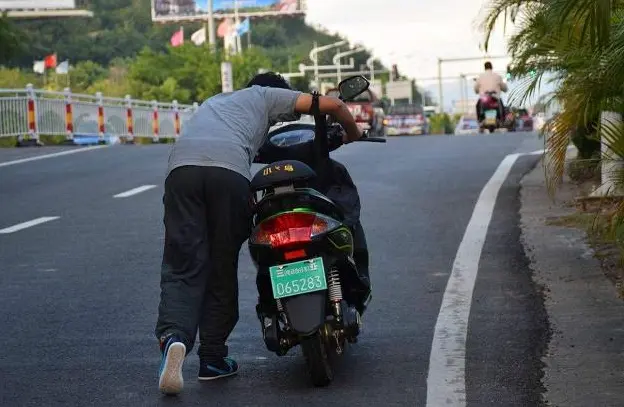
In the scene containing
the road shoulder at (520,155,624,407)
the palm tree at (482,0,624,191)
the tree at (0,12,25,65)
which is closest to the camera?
the road shoulder at (520,155,624,407)

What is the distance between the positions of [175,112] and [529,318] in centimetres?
4280

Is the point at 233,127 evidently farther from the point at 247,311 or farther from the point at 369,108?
the point at 369,108

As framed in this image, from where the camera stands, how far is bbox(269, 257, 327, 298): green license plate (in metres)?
6.99

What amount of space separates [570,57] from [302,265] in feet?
15.8

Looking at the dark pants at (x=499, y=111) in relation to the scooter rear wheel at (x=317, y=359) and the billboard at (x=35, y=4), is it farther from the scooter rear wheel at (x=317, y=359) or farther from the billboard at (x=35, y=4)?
the billboard at (x=35, y=4)

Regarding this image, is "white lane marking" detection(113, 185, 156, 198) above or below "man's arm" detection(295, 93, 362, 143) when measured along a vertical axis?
below

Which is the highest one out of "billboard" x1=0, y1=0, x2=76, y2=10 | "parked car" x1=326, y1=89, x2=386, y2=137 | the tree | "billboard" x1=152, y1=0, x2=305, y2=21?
"billboard" x1=0, y1=0, x2=76, y2=10

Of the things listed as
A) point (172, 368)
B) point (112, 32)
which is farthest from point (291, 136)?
point (112, 32)

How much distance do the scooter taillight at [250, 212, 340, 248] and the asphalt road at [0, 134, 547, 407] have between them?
680 millimetres

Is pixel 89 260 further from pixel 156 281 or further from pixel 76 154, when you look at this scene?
pixel 76 154

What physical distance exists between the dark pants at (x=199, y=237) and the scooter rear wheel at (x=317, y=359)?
0.52 meters

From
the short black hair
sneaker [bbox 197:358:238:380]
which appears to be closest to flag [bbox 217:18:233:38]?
the short black hair

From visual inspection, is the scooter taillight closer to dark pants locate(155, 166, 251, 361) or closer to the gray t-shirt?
dark pants locate(155, 166, 251, 361)

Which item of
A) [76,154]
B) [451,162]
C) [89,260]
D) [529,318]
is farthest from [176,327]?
[76,154]
